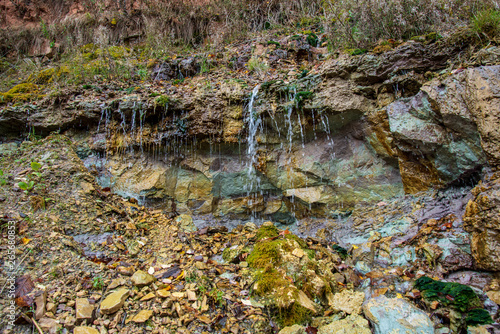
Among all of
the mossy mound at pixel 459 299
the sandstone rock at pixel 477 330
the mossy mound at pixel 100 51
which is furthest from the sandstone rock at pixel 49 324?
the mossy mound at pixel 100 51

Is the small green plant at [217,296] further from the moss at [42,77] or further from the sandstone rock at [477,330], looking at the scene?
the moss at [42,77]

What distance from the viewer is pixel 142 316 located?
2.19 meters

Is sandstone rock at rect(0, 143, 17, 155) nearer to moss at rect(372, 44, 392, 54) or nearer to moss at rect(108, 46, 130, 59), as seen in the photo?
moss at rect(108, 46, 130, 59)

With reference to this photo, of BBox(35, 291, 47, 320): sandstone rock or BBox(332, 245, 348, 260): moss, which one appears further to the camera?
BBox(332, 245, 348, 260): moss

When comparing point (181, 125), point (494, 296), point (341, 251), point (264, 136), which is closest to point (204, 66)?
point (181, 125)

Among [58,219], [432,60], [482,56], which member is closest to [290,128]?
[432,60]

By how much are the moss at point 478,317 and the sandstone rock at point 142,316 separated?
9.55ft

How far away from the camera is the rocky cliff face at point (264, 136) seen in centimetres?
428

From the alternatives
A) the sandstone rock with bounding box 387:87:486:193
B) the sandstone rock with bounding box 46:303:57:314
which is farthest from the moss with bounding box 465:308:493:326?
the sandstone rock with bounding box 46:303:57:314

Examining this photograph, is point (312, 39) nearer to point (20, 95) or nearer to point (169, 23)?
point (169, 23)

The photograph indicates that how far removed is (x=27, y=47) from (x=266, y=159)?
9598 millimetres

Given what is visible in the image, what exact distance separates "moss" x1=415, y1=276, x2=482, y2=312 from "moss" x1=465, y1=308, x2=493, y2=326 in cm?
4

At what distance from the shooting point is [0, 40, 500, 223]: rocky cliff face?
4.28 m

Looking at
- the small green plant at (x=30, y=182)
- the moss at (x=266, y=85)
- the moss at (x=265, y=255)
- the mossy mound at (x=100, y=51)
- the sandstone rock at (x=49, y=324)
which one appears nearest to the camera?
the sandstone rock at (x=49, y=324)
